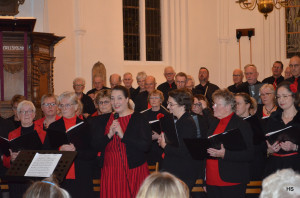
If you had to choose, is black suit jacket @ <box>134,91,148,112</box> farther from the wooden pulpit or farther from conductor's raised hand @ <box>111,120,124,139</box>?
conductor's raised hand @ <box>111,120,124,139</box>

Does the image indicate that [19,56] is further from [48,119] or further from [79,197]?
[79,197]

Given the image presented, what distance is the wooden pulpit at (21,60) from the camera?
8.20 metres

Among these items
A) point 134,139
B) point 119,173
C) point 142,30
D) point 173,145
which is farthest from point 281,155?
point 142,30

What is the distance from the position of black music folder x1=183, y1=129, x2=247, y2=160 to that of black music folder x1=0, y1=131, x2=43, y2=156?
1549 millimetres

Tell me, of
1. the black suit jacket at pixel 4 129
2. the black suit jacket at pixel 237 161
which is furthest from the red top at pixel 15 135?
the black suit jacket at pixel 237 161

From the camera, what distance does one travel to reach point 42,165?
449cm

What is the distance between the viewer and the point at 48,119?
20.0ft

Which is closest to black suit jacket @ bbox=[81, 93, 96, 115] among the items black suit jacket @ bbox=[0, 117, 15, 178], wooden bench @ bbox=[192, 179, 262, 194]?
black suit jacket @ bbox=[0, 117, 15, 178]

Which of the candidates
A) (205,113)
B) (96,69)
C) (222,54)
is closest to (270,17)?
(222,54)

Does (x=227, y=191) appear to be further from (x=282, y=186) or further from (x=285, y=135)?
(x=282, y=186)

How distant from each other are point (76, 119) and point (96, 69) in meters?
6.47

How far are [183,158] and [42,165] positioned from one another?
1390 mm

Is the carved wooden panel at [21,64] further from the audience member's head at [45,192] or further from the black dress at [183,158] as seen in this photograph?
the audience member's head at [45,192]

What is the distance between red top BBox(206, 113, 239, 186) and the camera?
16.2 feet
